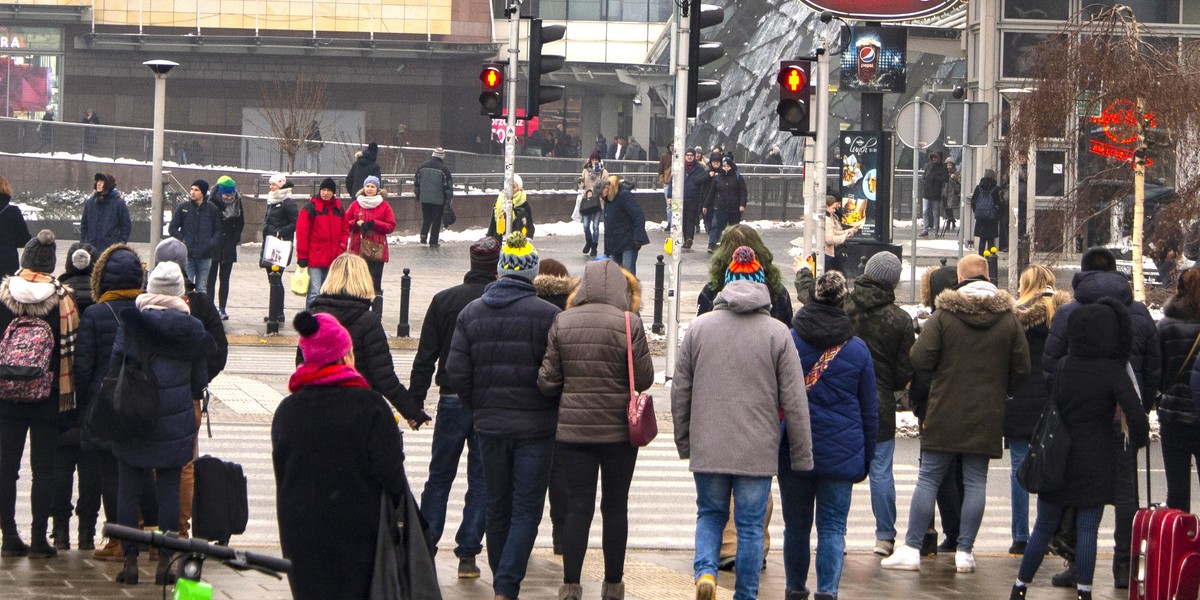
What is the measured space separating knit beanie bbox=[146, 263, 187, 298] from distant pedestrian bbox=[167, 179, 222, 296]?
12105mm

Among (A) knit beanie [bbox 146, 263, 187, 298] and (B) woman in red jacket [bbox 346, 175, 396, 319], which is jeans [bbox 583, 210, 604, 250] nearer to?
(B) woman in red jacket [bbox 346, 175, 396, 319]

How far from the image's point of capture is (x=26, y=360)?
8914 millimetres

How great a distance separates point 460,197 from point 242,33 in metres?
26.7

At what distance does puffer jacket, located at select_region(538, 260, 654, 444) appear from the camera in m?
8.10

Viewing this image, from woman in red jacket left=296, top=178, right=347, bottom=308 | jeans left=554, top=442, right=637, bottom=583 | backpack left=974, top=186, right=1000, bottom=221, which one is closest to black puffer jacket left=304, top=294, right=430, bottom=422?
jeans left=554, top=442, right=637, bottom=583

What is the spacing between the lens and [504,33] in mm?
62875

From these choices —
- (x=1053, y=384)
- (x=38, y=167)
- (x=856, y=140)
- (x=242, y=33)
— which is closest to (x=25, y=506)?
(x=1053, y=384)

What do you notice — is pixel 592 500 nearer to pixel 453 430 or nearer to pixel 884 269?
pixel 453 430

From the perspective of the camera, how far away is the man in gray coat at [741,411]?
7.87 m

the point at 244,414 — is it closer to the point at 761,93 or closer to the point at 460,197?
the point at 460,197

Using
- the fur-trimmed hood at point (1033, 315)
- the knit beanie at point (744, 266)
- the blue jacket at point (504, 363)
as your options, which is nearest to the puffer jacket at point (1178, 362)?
the fur-trimmed hood at point (1033, 315)

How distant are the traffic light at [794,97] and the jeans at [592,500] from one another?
806 cm

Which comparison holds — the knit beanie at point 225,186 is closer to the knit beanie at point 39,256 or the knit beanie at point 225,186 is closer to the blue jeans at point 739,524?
the knit beanie at point 39,256

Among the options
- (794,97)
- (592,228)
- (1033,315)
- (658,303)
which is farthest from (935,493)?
(592,228)
